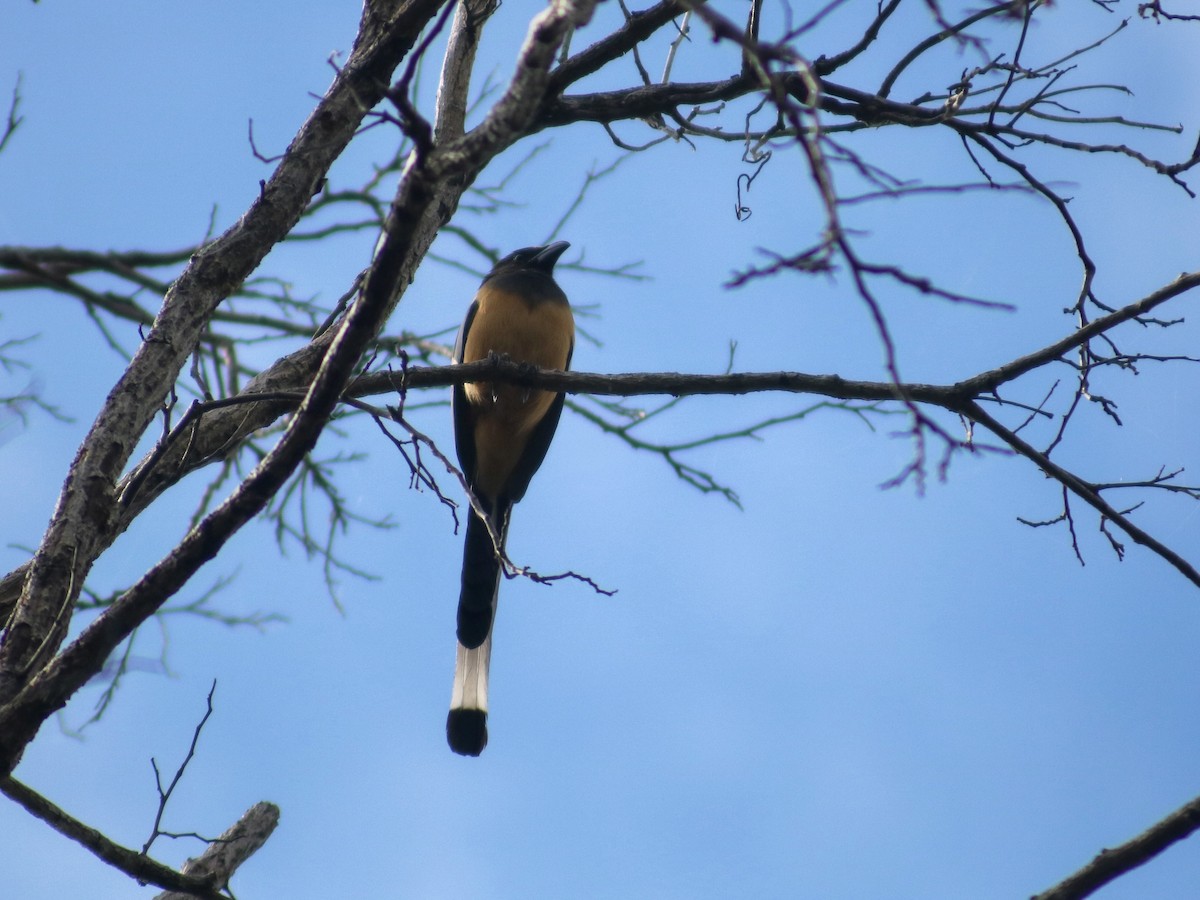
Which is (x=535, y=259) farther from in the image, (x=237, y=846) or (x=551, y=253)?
(x=237, y=846)

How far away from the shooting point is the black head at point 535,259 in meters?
5.42

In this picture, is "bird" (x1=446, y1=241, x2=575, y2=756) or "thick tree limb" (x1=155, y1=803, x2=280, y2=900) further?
"bird" (x1=446, y1=241, x2=575, y2=756)

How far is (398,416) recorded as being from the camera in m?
2.21

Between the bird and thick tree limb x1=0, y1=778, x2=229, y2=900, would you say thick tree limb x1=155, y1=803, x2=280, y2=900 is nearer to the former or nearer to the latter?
thick tree limb x1=0, y1=778, x2=229, y2=900

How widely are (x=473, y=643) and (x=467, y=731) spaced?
50 cm

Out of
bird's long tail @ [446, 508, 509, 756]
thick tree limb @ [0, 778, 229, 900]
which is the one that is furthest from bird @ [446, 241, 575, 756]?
thick tree limb @ [0, 778, 229, 900]

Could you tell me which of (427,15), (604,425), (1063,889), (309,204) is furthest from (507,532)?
(1063,889)

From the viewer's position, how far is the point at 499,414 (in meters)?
4.82

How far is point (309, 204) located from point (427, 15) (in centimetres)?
64

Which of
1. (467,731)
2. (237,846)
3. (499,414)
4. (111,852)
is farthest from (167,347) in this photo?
(499,414)

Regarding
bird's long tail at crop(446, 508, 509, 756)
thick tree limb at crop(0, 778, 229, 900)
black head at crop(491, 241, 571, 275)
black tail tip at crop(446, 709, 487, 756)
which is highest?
black head at crop(491, 241, 571, 275)

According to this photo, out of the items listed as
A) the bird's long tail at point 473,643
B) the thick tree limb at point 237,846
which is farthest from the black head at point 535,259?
the thick tree limb at point 237,846

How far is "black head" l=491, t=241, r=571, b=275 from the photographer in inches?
213

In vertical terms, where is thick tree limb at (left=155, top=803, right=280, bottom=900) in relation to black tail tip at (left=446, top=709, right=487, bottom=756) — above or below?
below
